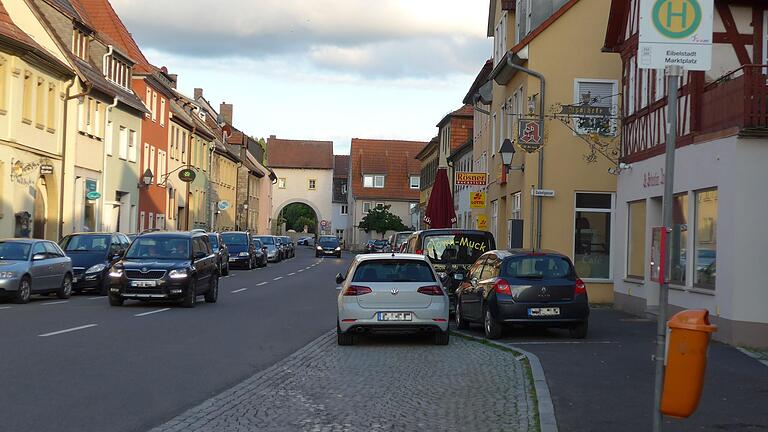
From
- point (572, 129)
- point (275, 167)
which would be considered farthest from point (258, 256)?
point (275, 167)

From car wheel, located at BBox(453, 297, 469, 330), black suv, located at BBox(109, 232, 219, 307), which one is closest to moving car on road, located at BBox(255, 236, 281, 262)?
black suv, located at BBox(109, 232, 219, 307)

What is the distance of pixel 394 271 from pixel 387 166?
104 meters

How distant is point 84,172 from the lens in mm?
43312

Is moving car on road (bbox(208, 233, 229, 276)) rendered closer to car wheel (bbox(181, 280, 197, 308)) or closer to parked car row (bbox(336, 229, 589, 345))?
car wheel (bbox(181, 280, 197, 308))

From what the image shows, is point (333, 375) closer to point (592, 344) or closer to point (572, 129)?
point (592, 344)

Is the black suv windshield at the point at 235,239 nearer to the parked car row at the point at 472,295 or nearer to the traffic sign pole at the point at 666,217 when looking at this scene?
the parked car row at the point at 472,295

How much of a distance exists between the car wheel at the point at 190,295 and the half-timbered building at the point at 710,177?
9.89 meters

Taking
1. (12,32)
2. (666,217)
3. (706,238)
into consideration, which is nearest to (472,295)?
(706,238)

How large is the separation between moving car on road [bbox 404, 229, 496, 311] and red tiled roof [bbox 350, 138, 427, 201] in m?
94.6

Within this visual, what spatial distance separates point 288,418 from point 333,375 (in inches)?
128

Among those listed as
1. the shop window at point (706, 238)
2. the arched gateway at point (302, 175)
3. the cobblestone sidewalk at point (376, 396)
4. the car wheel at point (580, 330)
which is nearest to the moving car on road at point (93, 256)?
the cobblestone sidewalk at point (376, 396)

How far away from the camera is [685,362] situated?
22.7ft

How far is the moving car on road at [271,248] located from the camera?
64.4m

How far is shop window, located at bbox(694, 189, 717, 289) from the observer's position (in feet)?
56.7
